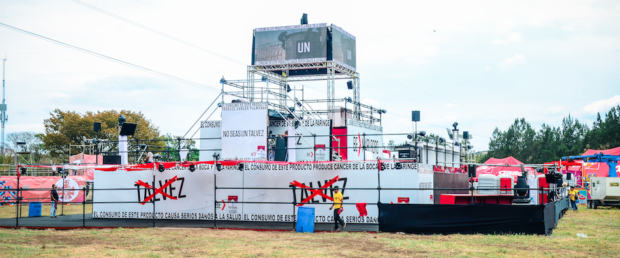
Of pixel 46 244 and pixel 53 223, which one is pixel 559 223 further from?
pixel 53 223

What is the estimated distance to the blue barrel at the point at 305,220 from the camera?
19.9 metres

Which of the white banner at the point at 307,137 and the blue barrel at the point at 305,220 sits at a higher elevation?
the white banner at the point at 307,137

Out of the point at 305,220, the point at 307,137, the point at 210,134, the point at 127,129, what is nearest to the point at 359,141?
the point at 307,137

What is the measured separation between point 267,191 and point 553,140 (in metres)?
62.1

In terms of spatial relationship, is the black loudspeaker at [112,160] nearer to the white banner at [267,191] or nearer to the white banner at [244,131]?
the white banner at [267,191]

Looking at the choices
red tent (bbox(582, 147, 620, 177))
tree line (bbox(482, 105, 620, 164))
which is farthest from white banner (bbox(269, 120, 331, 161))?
tree line (bbox(482, 105, 620, 164))

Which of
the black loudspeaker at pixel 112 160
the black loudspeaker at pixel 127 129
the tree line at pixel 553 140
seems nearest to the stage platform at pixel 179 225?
the black loudspeaker at pixel 112 160

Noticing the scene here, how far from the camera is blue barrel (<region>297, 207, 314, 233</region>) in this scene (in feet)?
65.2

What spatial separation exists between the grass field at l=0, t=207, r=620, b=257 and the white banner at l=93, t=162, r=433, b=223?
12.3ft

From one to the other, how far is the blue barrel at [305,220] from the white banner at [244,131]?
786 cm

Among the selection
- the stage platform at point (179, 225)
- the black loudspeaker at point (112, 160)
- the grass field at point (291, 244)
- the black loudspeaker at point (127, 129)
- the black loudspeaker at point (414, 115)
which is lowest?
the stage platform at point (179, 225)

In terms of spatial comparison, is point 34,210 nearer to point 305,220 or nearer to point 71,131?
point 305,220

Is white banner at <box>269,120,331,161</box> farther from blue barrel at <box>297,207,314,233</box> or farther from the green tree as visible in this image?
the green tree

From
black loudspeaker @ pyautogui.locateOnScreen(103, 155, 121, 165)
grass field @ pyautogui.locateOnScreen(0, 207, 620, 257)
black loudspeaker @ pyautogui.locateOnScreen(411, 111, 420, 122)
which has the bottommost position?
grass field @ pyautogui.locateOnScreen(0, 207, 620, 257)
